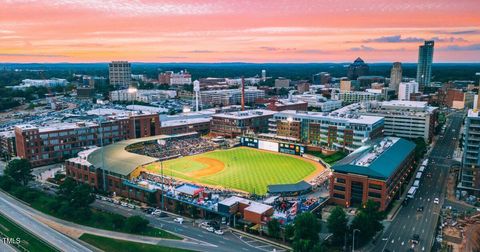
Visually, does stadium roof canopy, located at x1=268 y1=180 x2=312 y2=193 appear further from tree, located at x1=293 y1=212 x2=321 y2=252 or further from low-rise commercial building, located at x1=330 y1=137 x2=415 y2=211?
tree, located at x1=293 y1=212 x2=321 y2=252

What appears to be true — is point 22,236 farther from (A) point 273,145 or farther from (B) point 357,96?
(B) point 357,96

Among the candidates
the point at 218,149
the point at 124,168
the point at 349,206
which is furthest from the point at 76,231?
the point at 218,149

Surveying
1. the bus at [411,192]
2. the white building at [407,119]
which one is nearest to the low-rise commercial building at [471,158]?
the bus at [411,192]

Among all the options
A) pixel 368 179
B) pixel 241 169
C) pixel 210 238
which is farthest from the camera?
pixel 241 169

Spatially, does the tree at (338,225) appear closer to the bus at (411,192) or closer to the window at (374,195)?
the window at (374,195)

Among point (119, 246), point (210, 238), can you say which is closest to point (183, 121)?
point (210, 238)
